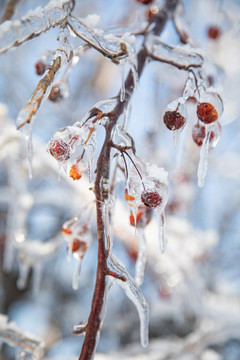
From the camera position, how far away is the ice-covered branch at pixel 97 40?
0.74m

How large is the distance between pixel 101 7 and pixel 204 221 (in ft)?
12.2

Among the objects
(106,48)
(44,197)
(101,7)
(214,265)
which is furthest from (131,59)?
(214,265)

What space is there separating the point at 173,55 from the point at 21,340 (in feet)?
3.35

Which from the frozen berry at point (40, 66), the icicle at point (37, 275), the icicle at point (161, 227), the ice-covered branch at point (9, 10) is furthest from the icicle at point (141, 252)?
the icicle at point (37, 275)

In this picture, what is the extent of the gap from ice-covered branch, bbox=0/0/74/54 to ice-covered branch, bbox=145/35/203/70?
29cm

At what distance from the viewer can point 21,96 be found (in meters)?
3.97

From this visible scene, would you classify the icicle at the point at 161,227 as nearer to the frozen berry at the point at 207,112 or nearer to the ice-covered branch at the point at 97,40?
the frozen berry at the point at 207,112

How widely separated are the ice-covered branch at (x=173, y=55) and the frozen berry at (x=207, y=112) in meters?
0.13

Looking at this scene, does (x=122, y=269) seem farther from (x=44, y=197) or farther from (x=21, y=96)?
(x=21, y=96)

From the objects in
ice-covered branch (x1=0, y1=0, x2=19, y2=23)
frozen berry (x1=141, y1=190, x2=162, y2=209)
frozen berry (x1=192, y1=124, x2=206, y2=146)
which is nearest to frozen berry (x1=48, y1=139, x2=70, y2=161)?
frozen berry (x1=141, y1=190, x2=162, y2=209)

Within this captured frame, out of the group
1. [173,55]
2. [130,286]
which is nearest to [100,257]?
[130,286]

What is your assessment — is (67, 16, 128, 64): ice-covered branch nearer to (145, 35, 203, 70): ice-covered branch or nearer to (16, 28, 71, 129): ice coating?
(16, 28, 71, 129): ice coating

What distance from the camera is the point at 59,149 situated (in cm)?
72

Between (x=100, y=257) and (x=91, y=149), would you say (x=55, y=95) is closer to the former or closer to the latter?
(x=91, y=149)
